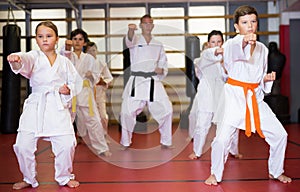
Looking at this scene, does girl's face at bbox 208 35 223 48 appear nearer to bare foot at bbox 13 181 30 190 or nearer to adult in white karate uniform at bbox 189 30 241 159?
adult in white karate uniform at bbox 189 30 241 159

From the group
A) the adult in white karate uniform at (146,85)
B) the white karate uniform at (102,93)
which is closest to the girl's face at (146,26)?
the adult in white karate uniform at (146,85)

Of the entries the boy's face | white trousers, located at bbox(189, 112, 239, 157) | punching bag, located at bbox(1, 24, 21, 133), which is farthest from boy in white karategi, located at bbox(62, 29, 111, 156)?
punching bag, located at bbox(1, 24, 21, 133)

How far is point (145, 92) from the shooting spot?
15.3 feet

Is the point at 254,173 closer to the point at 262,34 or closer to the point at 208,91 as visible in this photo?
the point at 208,91

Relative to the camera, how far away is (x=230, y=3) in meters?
8.41

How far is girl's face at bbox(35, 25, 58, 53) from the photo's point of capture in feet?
9.78

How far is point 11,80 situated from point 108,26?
2487mm

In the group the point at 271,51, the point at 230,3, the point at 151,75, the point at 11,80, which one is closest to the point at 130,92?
the point at 151,75

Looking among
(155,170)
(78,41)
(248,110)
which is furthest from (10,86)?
(248,110)

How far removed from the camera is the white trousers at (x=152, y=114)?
4.72 m

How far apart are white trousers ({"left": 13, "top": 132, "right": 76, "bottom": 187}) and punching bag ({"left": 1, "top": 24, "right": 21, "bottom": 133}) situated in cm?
391

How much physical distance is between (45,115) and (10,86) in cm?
400

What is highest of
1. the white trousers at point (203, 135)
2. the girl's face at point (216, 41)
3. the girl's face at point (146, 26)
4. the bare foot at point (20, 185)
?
the girl's face at point (146, 26)

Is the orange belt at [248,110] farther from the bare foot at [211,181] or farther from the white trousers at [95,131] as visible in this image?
the white trousers at [95,131]
